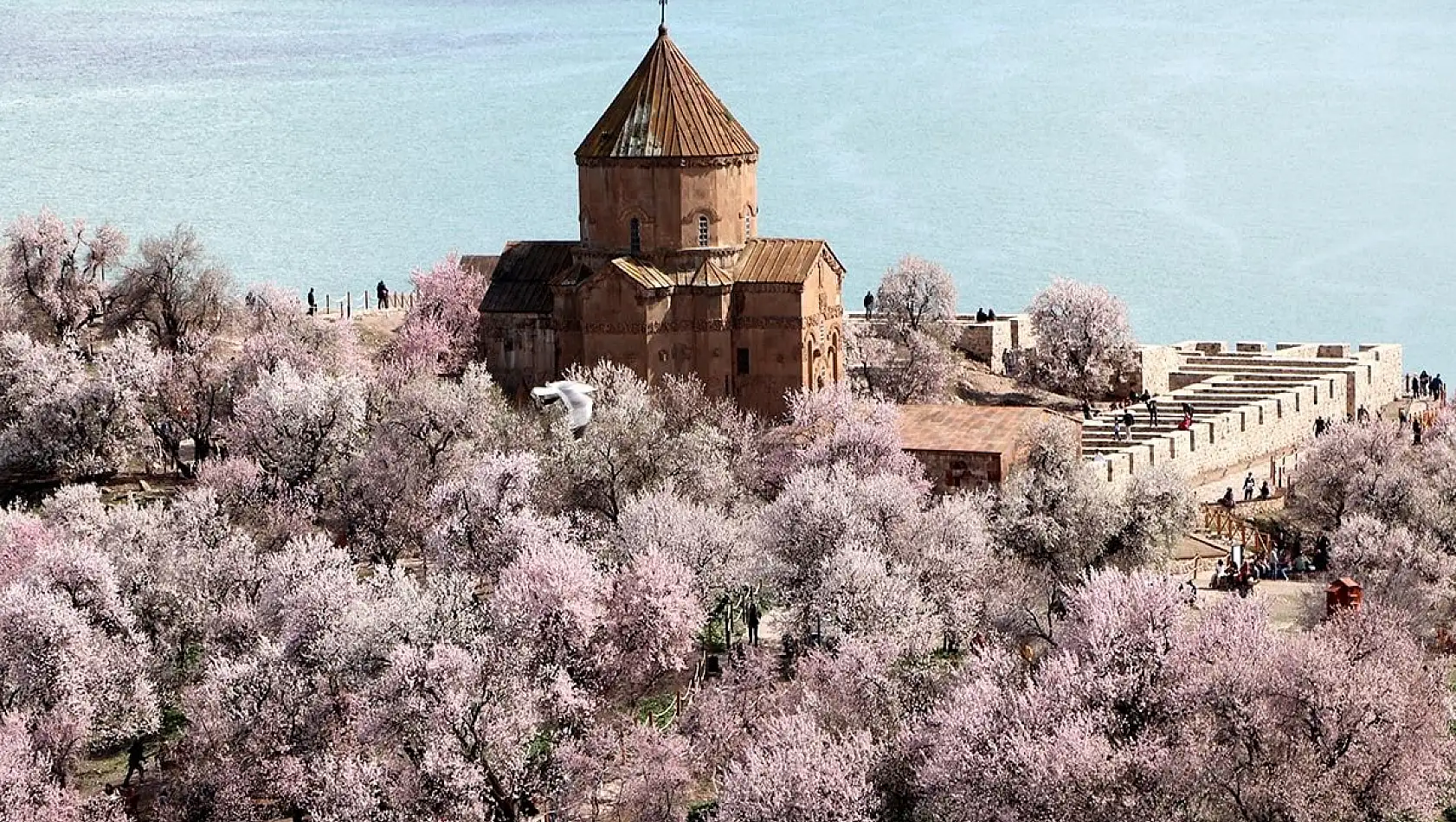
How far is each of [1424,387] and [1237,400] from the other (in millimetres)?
11451

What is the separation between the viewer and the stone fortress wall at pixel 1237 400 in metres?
65.5

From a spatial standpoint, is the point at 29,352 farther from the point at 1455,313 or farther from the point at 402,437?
the point at 1455,313

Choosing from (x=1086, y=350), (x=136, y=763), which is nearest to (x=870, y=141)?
(x=1086, y=350)

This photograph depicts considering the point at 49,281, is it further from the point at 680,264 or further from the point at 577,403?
the point at 577,403

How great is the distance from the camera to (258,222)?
11225 cm

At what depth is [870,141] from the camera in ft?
451

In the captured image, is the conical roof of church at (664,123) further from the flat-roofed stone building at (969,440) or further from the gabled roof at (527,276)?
the flat-roofed stone building at (969,440)

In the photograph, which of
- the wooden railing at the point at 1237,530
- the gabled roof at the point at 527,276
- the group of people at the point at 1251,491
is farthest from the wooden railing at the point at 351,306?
the wooden railing at the point at 1237,530

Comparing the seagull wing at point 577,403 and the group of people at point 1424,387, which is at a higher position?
the seagull wing at point 577,403

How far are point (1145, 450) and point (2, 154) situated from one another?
214 ft

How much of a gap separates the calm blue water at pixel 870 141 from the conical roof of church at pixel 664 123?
34.2m

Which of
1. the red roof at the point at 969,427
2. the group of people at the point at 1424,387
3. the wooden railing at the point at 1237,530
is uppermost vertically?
the red roof at the point at 969,427

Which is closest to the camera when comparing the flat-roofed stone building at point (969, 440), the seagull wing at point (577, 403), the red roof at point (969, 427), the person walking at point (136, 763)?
the person walking at point (136, 763)

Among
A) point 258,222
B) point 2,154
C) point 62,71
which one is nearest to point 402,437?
point 258,222
